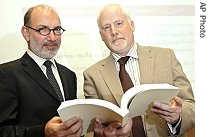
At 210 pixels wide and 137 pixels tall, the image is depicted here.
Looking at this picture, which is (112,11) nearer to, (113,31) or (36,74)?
(113,31)

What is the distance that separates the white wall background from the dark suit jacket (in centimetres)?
50

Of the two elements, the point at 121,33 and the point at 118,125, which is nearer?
the point at 118,125

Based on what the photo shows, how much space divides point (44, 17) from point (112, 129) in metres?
0.68

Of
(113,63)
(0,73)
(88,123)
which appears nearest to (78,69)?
(113,63)

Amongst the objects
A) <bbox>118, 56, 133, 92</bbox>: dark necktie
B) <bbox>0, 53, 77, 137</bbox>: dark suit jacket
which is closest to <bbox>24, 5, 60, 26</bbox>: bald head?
<bbox>0, 53, 77, 137</bbox>: dark suit jacket

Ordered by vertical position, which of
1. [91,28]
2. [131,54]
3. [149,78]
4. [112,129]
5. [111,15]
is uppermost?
[111,15]

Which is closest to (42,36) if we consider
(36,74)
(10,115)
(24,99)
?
(36,74)

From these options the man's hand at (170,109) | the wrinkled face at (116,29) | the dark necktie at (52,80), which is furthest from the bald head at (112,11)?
the man's hand at (170,109)

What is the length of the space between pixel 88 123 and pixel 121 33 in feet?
1.90

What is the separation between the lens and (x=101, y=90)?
176 centimetres

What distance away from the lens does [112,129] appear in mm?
1455

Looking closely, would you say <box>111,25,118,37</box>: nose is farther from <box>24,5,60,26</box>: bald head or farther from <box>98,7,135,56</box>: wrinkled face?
<box>24,5,60,26</box>: bald head

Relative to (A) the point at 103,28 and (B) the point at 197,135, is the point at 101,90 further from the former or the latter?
(B) the point at 197,135

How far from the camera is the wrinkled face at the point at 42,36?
175cm
